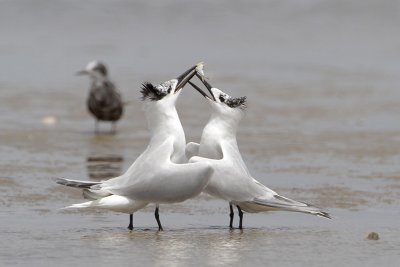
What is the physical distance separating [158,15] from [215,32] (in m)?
1.24

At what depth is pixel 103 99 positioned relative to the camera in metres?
14.3

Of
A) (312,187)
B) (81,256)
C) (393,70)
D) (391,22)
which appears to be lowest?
(81,256)

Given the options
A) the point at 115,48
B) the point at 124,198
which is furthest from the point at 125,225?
the point at 115,48

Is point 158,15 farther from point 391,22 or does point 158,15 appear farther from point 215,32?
point 391,22

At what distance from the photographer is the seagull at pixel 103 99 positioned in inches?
550

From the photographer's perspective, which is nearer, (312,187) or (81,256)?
(81,256)

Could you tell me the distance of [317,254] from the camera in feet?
22.0

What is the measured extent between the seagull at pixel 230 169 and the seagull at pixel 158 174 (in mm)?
168

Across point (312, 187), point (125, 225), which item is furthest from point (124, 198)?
point (312, 187)

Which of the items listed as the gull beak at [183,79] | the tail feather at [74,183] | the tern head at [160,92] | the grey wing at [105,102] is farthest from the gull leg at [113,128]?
the tail feather at [74,183]

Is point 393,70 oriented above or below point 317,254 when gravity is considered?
above

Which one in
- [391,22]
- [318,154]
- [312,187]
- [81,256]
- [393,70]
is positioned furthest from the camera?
[391,22]

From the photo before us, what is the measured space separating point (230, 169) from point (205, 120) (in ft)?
22.6

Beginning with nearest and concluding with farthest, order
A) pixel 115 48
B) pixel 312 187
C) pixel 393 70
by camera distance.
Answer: pixel 312 187, pixel 393 70, pixel 115 48
